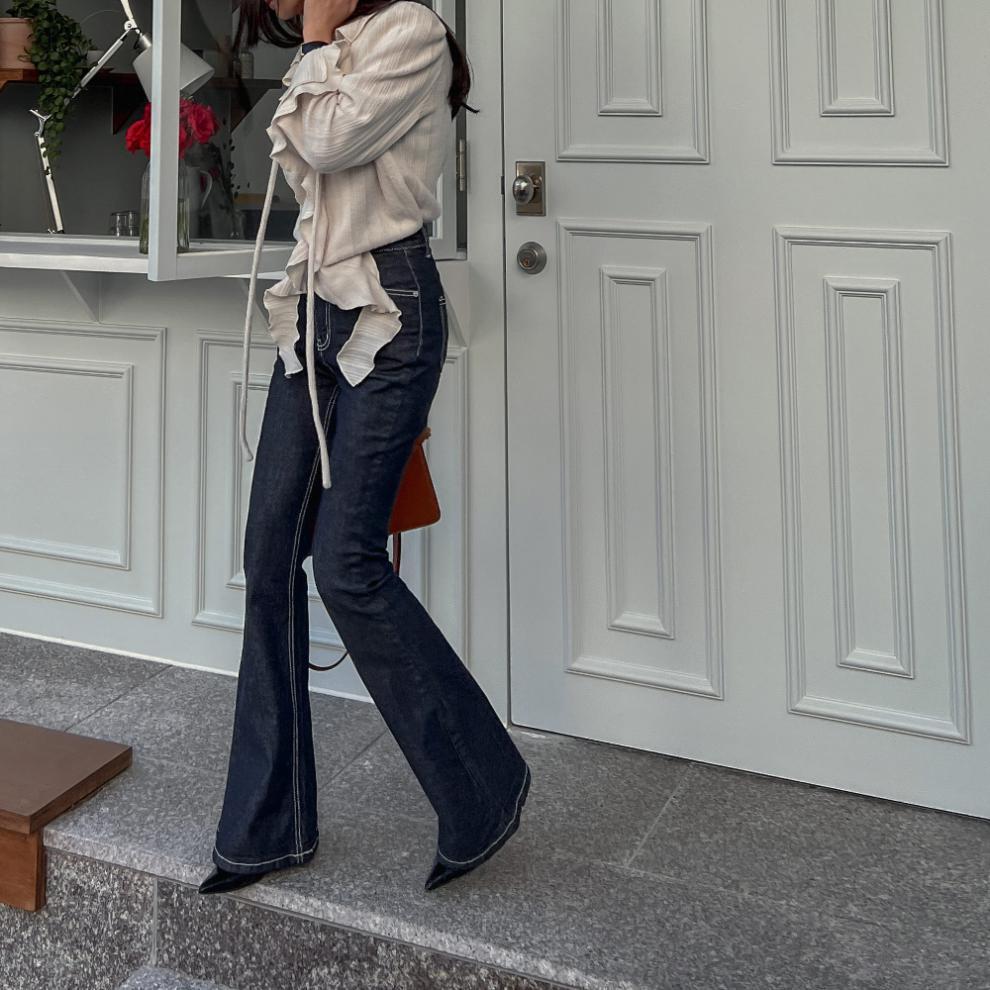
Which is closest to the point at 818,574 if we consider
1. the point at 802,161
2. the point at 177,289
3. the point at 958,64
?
the point at 802,161

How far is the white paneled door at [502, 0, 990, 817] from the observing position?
1896 mm

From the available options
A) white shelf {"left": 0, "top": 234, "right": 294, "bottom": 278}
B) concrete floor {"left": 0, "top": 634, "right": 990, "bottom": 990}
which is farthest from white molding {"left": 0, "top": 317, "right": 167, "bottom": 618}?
concrete floor {"left": 0, "top": 634, "right": 990, "bottom": 990}

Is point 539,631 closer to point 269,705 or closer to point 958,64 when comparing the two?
point 269,705

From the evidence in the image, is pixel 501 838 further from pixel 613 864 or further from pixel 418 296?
pixel 418 296

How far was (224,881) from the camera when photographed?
5.70ft

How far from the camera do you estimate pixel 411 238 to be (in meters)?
1.65

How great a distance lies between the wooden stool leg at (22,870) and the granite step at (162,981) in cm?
21

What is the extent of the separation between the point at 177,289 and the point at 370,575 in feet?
3.82

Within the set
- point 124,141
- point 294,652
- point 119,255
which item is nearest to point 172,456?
point 119,255

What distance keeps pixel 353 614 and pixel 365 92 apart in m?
0.66

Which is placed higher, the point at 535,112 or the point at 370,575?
the point at 535,112

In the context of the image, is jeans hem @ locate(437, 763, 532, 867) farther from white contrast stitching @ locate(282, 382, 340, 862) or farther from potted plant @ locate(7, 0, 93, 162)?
potted plant @ locate(7, 0, 93, 162)

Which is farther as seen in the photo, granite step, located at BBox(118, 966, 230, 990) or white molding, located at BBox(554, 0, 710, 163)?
white molding, located at BBox(554, 0, 710, 163)

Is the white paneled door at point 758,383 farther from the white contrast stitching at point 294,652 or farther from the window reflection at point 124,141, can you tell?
the white contrast stitching at point 294,652
